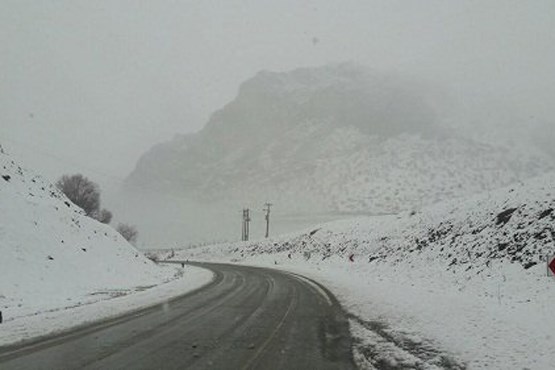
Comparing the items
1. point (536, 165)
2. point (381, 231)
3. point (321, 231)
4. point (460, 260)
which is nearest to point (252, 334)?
point (460, 260)

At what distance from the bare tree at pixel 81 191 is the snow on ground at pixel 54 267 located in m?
58.3

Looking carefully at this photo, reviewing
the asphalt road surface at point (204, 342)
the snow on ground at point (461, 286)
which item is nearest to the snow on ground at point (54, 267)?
the asphalt road surface at point (204, 342)

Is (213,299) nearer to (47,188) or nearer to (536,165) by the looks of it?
(47,188)

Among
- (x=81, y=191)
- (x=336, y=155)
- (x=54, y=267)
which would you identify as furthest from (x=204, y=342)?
(x=336, y=155)

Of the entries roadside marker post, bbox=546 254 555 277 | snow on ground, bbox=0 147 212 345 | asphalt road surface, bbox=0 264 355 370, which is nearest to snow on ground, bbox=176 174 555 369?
roadside marker post, bbox=546 254 555 277

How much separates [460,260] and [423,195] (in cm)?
8880

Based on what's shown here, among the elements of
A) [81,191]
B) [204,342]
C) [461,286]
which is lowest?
[204,342]

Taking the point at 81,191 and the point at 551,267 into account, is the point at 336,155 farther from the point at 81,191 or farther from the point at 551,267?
the point at 551,267

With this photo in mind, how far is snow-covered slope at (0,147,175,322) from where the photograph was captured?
1814cm

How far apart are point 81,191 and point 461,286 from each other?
8278 cm

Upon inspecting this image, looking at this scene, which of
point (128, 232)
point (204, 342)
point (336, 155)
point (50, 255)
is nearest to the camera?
point (204, 342)

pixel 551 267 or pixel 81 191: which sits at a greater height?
pixel 81 191

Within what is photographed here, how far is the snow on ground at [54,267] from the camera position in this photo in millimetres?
14665

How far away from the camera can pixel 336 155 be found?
138750mm
